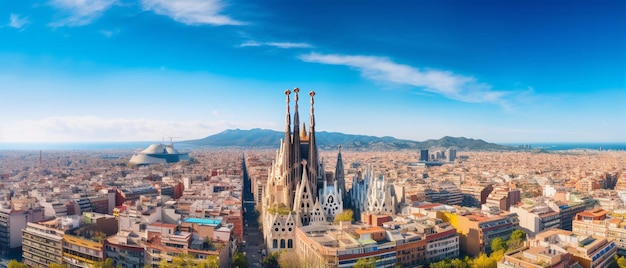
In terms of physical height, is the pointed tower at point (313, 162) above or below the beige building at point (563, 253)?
above

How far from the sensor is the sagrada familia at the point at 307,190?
29438 mm

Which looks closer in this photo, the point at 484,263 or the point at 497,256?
the point at 484,263

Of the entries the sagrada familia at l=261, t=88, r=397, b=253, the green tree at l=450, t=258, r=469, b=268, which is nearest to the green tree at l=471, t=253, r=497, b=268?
the green tree at l=450, t=258, r=469, b=268

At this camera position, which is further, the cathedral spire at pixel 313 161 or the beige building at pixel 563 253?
the cathedral spire at pixel 313 161

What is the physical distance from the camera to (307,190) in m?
29.6

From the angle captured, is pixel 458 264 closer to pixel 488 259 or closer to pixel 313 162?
pixel 488 259

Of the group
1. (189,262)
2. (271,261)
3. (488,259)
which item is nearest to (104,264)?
(189,262)

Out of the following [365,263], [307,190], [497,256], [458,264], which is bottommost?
[458,264]

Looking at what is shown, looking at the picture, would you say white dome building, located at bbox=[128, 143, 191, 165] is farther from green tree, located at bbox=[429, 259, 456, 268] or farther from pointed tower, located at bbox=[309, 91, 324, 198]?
green tree, located at bbox=[429, 259, 456, 268]

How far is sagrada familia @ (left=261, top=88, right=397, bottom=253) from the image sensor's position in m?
29.4

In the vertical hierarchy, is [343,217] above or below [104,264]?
above

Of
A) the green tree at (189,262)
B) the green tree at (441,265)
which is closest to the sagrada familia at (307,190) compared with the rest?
the green tree at (189,262)

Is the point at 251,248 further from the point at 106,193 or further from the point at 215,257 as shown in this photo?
the point at 106,193

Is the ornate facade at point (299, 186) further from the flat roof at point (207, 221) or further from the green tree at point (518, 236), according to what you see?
the green tree at point (518, 236)
